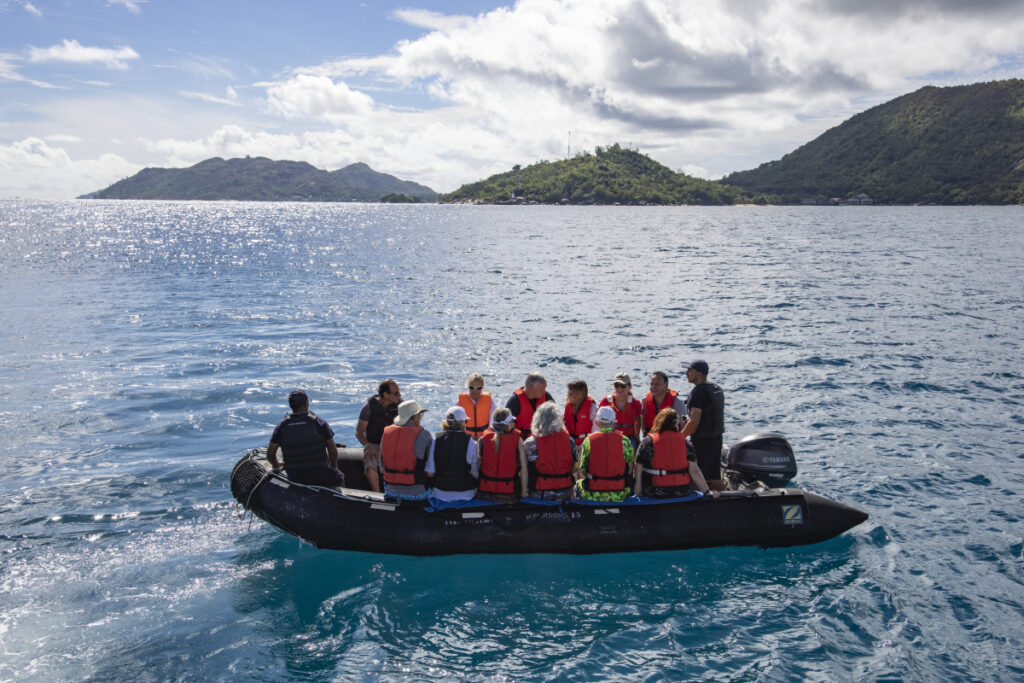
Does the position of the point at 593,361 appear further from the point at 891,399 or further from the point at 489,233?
the point at 489,233

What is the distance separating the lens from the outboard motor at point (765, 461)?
10.6m

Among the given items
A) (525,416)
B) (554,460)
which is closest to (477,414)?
(525,416)

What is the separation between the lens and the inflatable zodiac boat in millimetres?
9578

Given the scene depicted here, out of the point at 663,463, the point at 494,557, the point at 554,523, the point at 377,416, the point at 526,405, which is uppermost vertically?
the point at 526,405

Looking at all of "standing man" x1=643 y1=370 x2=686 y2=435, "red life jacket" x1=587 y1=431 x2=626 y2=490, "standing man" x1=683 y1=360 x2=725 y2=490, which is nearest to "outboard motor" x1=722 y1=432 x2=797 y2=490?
"standing man" x1=683 y1=360 x2=725 y2=490

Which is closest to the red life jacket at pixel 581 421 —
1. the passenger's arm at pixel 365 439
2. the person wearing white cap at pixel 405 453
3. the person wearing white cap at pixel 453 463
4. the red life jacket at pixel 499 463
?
the red life jacket at pixel 499 463

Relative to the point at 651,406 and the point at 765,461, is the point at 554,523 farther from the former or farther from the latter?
the point at 765,461

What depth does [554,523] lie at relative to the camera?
9633 millimetres

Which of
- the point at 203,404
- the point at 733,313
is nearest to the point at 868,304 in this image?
the point at 733,313

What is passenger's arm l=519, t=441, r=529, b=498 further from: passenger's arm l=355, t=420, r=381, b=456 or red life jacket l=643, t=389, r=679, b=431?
passenger's arm l=355, t=420, r=381, b=456

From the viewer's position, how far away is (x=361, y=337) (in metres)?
26.1

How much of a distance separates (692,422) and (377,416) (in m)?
4.94

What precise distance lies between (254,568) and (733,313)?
1008 inches

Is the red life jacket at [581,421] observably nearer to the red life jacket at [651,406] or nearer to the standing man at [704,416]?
the red life jacket at [651,406]
